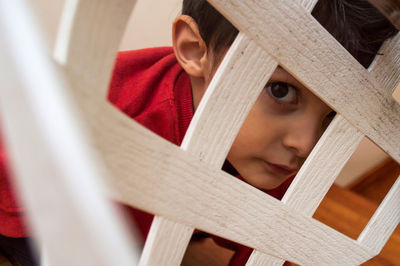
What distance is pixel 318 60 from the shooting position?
0.26 metres

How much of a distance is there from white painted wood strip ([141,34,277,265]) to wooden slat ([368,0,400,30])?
0.08 meters

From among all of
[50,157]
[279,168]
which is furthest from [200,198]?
[279,168]

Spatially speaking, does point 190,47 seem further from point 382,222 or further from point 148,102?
point 382,222

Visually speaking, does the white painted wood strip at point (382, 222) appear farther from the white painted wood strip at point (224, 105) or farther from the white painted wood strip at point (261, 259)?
the white painted wood strip at point (224, 105)

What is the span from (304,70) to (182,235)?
15 cm

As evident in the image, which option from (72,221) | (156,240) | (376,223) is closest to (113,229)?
(72,221)

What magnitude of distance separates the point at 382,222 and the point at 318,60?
0.22 meters

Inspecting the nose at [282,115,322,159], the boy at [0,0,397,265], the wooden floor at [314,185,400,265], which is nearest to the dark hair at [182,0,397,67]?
the boy at [0,0,397,265]

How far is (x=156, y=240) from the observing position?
259 mm

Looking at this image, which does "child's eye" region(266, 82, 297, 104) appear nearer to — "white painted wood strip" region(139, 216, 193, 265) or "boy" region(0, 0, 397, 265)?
"boy" region(0, 0, 397, 265)

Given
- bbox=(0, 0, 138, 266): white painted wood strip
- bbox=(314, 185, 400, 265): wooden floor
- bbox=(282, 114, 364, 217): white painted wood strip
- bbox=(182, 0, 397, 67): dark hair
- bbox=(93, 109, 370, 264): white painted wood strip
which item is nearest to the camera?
bbox=(0, 0, 138, 266): white painted wood strip

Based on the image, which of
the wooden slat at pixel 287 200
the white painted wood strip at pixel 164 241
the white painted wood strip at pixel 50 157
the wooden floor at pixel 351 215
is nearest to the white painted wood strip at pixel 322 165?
the wooden slat at pixel 287 200

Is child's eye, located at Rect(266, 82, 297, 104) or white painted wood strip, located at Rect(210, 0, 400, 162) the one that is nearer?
white painted wood strip, located at Rect(210, 0, 400, 162)

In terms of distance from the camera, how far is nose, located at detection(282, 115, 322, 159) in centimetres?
44
